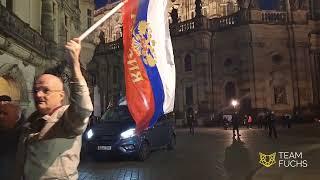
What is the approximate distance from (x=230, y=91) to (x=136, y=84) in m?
37.9

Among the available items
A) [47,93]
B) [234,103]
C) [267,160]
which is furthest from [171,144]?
[234,103]

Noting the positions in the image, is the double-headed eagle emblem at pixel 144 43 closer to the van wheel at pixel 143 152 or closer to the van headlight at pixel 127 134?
the van headlight at pixel 127 134

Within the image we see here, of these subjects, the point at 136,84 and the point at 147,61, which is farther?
the point at 147,61

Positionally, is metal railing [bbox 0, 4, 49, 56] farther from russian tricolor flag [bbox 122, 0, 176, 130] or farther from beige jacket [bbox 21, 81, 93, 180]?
beige jacket [bbox 21, 81, 93, 180]

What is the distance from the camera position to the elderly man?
2871mm

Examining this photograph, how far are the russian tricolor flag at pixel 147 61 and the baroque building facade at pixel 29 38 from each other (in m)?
9.54

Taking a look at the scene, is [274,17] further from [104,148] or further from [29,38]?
[104,148]

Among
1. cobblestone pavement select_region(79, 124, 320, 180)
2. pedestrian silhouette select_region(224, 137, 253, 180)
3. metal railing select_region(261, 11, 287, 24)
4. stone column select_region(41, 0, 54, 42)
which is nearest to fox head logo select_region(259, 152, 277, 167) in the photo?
cobblestone pavement select_region(79, 124, 320, 180)

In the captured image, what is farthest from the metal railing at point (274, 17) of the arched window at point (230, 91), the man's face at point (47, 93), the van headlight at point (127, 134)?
the man's face at point (47, 93)

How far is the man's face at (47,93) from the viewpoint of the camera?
301 centimetres

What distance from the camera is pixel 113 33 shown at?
67062 mm

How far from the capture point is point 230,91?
4141cm

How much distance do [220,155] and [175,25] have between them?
31.7 meters

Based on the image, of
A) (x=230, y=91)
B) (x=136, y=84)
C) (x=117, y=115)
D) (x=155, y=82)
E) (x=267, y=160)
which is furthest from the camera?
(x=230, y=91)
